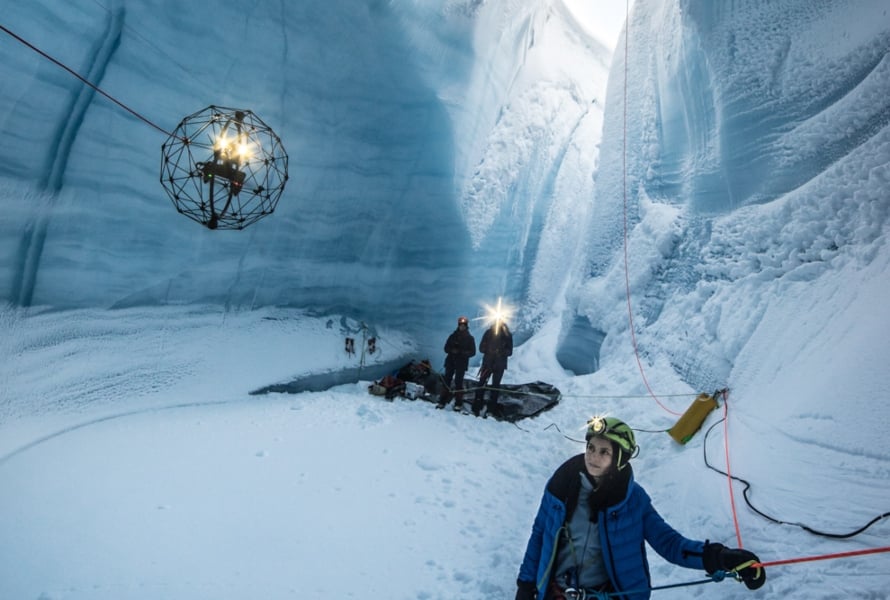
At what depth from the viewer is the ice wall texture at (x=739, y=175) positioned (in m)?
4.36

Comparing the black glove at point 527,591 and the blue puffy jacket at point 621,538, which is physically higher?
the blue puffy jacket at point 621,538

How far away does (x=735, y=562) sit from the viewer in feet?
5.73

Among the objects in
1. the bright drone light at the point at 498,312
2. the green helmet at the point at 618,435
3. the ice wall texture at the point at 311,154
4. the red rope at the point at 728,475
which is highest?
the ice wall texture at the point at 311,154

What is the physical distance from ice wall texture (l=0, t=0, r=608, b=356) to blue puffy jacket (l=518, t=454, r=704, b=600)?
4.84 metres

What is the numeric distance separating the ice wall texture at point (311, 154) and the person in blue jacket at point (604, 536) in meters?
4.88

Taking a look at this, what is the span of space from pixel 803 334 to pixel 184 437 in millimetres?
5499

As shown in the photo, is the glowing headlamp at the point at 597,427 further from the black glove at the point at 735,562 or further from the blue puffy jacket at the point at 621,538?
the black glove at the point at 735,562

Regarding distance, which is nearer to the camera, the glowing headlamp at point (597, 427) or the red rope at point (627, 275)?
the glowing headlamp at point (597, 427)

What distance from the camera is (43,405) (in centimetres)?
414

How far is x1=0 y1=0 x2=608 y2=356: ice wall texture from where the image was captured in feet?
14.0

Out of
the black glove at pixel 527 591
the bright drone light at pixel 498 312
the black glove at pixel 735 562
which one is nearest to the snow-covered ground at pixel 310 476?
the black glove at pixel 735 562

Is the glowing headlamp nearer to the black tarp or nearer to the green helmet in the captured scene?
the green helmet

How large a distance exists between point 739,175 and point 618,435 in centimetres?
574

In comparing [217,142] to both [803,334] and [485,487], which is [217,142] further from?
[803,334]
